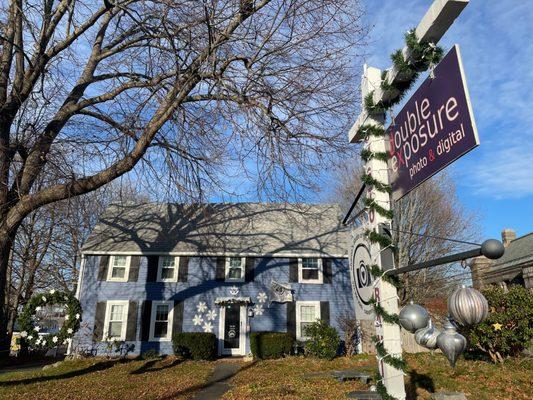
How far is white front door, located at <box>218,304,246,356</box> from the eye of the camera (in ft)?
57.9

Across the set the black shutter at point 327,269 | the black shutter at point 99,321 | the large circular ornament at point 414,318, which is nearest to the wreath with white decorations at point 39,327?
the black shutter at point 99,321

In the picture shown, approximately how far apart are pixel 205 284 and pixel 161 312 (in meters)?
2.33

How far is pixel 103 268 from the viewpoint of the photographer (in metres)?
18.3

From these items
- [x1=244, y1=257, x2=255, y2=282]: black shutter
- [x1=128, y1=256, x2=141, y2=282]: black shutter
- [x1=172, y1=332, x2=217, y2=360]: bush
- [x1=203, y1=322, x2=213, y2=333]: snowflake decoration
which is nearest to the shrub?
[x1=172, y1=332, x2=217, y2=360]: bush

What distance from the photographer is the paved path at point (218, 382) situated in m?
9.69

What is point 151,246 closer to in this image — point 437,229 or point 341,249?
point 341,249

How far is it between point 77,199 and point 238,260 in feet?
32.0

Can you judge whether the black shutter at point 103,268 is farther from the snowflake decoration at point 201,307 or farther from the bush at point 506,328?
the bush at point 506,328

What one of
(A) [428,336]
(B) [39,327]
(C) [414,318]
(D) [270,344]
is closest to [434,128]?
(C) [414,318]

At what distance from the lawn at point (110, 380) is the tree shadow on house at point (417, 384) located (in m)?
5.21

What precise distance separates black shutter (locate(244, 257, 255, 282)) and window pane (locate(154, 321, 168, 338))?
4214 mm

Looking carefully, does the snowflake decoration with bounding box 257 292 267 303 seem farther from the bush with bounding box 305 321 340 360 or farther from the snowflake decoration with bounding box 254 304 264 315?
the bush with bounding box 305 321 340 360

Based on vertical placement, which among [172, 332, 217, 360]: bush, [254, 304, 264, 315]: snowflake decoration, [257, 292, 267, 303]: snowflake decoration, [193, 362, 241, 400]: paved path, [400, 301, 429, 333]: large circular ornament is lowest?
[193, 362, 241, 400]: paved path

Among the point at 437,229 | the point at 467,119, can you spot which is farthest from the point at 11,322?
the point at 467,119
